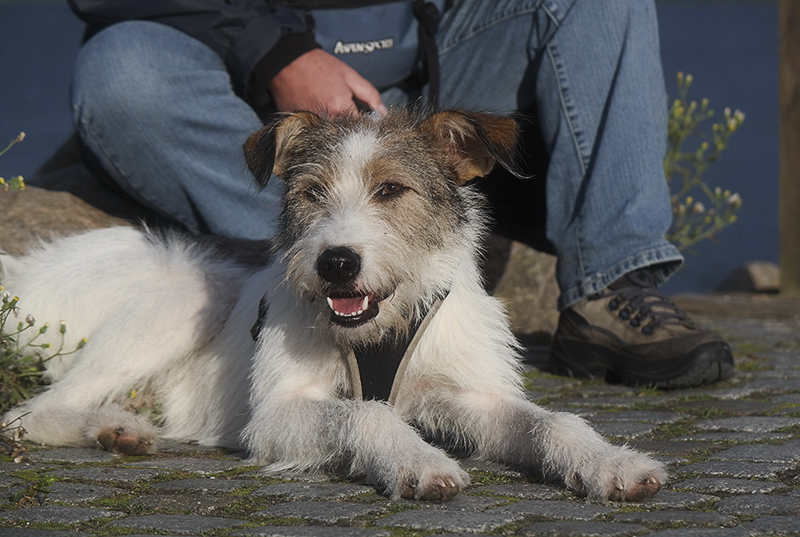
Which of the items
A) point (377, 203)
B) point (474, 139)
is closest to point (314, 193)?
point (377, 203)

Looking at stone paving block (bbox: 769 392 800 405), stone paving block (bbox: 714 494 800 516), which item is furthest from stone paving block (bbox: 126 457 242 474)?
stone paving block (bbox: 769 392 800 405)

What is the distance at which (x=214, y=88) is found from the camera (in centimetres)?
518

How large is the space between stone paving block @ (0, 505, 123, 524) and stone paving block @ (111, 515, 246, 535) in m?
0.10

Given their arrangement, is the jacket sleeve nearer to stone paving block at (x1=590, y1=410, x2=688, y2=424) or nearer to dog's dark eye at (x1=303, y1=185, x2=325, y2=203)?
dog's dark eye at (x1=303, y1=185, x2=325, y2=203)

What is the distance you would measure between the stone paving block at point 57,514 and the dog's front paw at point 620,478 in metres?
1.46

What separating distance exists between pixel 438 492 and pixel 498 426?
68 centimetres

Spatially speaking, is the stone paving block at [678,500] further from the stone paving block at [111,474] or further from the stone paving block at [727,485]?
the stone paving block at [111,474]

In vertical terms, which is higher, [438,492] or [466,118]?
[466,118]

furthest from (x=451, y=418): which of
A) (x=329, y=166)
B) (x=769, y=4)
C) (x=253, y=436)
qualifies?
(x=769, y=4)

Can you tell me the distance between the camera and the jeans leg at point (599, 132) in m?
4.98

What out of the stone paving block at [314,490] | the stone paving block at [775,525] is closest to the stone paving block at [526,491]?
the stone paving block at [314,490]

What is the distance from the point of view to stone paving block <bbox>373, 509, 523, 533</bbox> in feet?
8.95

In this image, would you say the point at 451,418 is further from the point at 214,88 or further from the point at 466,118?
the point at 214,88

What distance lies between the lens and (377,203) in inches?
149
